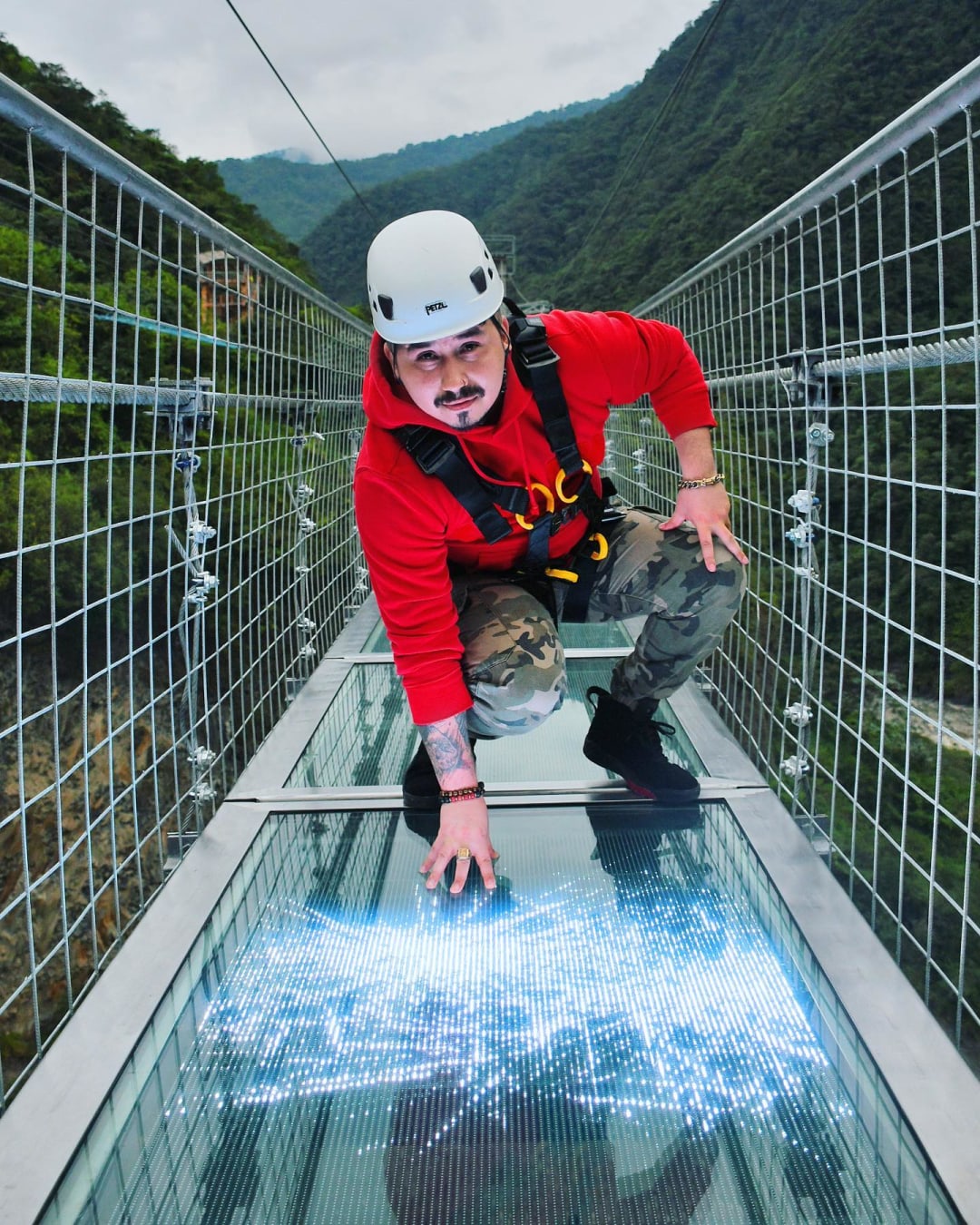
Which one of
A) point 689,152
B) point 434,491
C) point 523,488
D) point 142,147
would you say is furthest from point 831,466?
point 689,152

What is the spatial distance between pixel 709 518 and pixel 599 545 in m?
0.20

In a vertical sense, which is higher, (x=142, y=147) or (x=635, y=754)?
(x=142, y=147)

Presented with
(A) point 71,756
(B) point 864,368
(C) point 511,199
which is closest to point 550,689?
(B) point 864,368

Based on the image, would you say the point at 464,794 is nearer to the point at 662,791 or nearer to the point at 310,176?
the point at 662,791

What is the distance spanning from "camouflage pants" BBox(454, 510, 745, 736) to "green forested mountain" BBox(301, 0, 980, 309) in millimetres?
14497

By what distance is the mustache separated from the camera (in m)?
1.36

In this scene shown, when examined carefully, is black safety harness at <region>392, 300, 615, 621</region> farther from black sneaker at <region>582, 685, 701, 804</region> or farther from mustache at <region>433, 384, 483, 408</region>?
black sneaker at <region>582, 685, 701, 804</region>

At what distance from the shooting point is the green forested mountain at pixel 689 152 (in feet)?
74.8

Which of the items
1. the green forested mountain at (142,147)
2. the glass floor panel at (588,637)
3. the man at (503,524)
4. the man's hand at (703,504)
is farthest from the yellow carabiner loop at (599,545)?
the green forested mountain at (142,147)

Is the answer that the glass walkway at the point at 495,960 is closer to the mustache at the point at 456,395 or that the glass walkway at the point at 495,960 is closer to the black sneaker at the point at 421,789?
the black sneaker at the point at 421,789

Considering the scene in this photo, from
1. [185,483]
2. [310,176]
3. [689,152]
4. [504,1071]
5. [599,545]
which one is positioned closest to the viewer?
[504,1071]

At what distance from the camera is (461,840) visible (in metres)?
1.37

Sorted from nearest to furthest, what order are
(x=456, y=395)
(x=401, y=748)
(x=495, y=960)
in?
(x=495, y=960)
(x=456, y=395)
(x=401, y=748)

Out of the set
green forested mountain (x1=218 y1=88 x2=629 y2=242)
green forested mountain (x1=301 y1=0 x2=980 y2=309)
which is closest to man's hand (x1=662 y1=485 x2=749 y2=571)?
green forested mountain (x1=301 y1=0 x2=980 y2=309)
